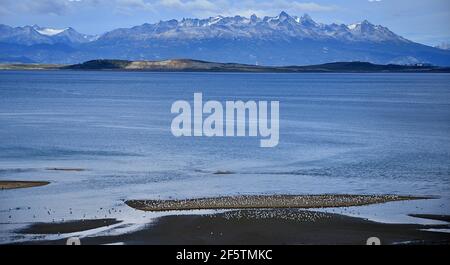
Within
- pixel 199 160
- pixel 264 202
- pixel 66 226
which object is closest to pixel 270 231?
pixel 66 226

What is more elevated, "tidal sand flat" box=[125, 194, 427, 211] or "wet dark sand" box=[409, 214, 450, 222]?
"tidal sand flat" box=[125, 194, 427, 211]

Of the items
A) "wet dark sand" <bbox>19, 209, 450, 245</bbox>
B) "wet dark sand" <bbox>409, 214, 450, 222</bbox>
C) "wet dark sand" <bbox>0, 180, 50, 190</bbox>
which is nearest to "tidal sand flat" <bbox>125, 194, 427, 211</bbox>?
"wet dark sand" <bbox>19, 209, 450, 245</bbox>

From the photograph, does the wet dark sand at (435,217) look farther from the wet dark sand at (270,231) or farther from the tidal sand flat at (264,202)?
the tidal sand flat at (264,202)

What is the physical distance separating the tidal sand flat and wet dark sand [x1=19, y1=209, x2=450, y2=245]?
1617mm

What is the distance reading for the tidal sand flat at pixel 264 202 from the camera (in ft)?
74.5

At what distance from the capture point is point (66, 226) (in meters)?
18.7

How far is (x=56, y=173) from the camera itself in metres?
30.2

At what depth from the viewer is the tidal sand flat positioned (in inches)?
894

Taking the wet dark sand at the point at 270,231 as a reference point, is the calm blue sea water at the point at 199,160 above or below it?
above

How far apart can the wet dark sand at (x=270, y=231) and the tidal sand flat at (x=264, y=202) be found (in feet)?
5.31

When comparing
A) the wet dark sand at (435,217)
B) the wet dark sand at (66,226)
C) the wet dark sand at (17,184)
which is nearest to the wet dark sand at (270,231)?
the wet dark sand at (66,226)

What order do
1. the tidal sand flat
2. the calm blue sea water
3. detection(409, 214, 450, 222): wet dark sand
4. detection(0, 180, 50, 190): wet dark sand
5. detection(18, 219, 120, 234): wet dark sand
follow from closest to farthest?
1. detection(18, 219, 120, 234): wet dark sand
2. detection(409, 214, 450, 222): wet dark sand
3. the tidal sand flat
4. the calm blue sea water
5. detection(0, 180, 50, 190): wet dark sand

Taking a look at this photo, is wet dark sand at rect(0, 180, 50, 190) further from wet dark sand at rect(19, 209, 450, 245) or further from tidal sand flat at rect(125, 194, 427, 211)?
wet dark sand at rect(19, 209, 450, 245)
